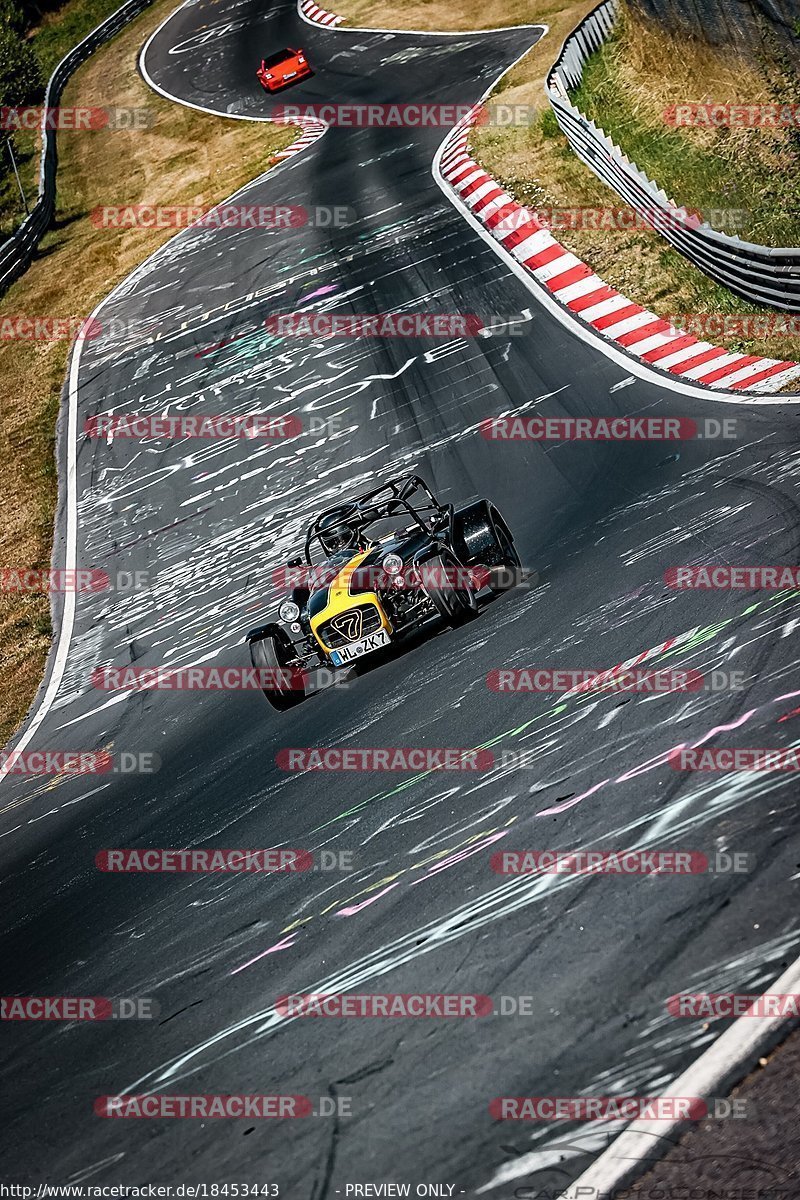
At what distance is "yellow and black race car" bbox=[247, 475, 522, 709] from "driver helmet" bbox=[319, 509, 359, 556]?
231mm

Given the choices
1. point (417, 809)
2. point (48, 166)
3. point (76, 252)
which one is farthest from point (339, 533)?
point (48, 166)

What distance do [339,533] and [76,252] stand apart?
69.4 ft

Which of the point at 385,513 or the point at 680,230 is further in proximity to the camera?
the point at 680,230

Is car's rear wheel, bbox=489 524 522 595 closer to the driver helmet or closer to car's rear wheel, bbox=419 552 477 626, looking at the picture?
car's rear wheel, bbox=419 552 477 626

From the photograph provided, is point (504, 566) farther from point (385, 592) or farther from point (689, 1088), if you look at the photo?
point (689, 1088)

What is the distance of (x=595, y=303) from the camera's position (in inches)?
688

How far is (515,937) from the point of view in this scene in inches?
266

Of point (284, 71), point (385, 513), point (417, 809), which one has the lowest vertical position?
point (417, 809)

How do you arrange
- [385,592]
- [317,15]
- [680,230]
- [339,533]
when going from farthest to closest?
[317,15] → [680,230] → [339,533] → [385,592]

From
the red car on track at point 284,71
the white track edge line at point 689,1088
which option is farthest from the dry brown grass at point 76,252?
the white track edge line at point 689,1088

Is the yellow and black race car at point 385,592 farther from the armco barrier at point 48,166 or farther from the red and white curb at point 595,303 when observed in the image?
the armco barrier at point 48,166

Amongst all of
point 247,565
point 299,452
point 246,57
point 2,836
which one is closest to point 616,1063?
point 2,836

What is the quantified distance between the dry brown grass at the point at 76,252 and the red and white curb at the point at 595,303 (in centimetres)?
845

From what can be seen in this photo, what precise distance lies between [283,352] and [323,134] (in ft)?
41.1
